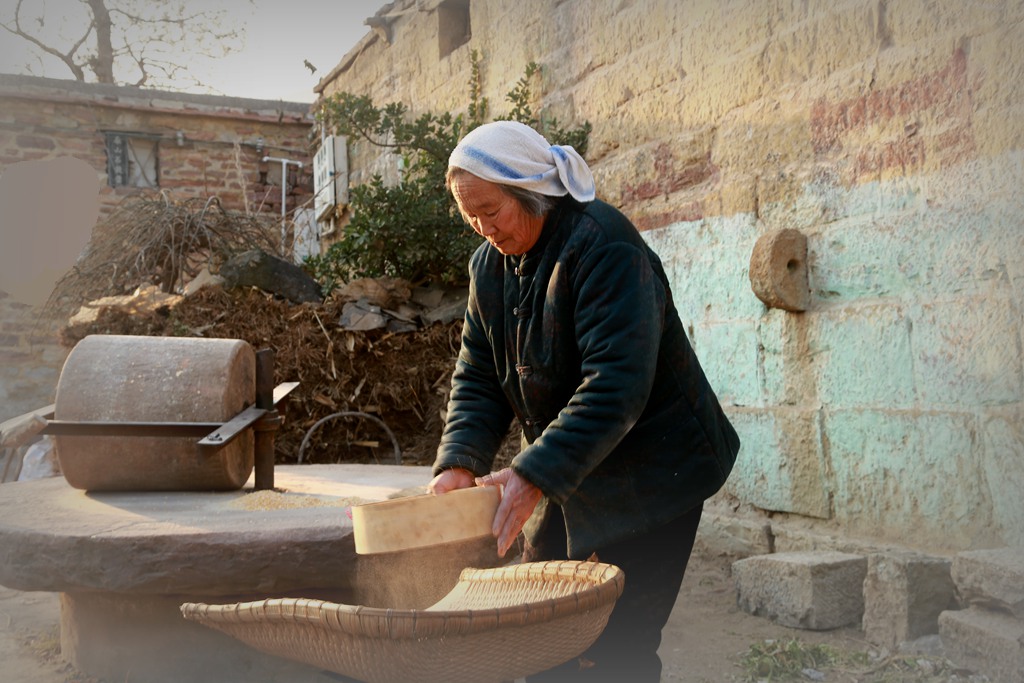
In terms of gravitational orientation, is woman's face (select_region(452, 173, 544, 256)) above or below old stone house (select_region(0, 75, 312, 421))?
below

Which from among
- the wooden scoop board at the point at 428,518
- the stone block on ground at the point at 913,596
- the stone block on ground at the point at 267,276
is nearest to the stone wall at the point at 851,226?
the stone block on ground at the point at 913,596

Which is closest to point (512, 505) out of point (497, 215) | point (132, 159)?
point (497, 215)

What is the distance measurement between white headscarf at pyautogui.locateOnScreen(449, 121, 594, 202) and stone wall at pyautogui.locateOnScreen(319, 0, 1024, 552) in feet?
6.02

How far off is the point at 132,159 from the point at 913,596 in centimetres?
1147

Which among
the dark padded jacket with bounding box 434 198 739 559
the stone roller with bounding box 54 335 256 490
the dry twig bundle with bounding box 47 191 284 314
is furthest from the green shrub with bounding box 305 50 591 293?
the dark padded jacket with bounding box 434 198 739 559

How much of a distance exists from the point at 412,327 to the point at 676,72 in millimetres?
2935

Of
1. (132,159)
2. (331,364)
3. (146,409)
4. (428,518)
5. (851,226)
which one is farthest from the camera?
(132,159)

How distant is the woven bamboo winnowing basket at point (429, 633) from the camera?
147 centimetres

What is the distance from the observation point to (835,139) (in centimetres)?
360

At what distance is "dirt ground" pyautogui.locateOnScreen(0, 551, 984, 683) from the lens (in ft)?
9.59

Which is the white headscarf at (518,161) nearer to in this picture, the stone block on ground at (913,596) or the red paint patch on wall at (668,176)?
the stone block on ground at (913,596)

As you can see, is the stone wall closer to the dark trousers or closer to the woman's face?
the dark trousers

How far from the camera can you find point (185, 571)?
8.82 feet

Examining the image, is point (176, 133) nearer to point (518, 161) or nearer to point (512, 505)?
point (518, 161)
